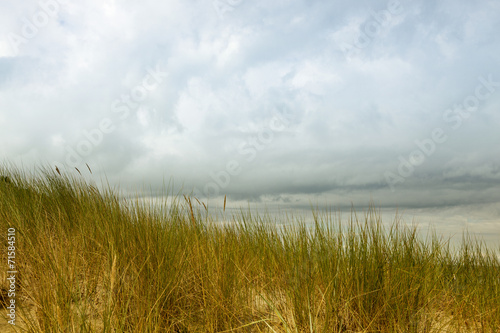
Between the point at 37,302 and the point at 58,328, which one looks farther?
the point at 37,302

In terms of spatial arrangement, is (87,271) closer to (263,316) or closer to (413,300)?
(263,316)

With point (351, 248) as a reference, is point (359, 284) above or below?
below

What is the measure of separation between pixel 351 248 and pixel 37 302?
2.59 metres

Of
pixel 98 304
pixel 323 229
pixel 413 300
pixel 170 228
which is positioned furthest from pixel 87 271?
pixel 413 300

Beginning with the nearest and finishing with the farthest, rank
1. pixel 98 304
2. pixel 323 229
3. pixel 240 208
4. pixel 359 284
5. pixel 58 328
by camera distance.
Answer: pixel 58 328, pixel 359 284, pixel 98 304, pixel 323 229, pixel 240 208

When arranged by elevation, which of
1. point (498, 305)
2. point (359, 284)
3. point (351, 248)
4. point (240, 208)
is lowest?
point (498, 305)

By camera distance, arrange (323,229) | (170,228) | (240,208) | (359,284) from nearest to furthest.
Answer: (359,284) → (323,229) → (170,228) → (240,208)

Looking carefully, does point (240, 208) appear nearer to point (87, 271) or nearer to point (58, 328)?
point (87, 271)

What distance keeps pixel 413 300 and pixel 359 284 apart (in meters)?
0.49

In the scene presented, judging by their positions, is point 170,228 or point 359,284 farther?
point 170,228

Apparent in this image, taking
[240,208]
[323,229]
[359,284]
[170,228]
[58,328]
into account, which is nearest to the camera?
[58,328]

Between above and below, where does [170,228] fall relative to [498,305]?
above

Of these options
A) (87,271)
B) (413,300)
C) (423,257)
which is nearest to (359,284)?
(413,300)

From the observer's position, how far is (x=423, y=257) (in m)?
3.48
